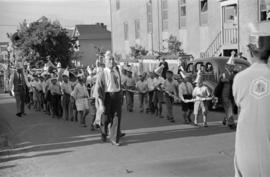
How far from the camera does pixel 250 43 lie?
3.15m

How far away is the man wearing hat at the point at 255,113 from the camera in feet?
9.78

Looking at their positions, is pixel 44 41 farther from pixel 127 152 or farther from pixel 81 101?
pixel 127 152

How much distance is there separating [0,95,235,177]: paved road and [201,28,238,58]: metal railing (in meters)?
12.8

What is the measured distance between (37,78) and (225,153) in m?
12.1

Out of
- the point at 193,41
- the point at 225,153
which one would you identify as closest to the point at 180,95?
the point at 225,153

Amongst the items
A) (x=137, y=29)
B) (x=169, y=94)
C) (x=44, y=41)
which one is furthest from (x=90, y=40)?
(x=169, y=94)

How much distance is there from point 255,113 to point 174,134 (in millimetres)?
7901

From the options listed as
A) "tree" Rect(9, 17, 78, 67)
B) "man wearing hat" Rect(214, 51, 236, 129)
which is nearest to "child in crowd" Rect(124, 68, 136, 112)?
"man wearing hat" Rect(214, 51, 236, 129)

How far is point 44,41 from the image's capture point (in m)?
37.5

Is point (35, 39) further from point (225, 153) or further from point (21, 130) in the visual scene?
point (225, 153)

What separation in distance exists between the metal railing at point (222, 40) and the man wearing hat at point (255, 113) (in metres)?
22.3

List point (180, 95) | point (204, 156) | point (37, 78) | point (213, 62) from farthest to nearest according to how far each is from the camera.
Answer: point (37, 78)
point (213, 62)
point (180, 95)
point (204, 156)

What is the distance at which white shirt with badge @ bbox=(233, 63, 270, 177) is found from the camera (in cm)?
298

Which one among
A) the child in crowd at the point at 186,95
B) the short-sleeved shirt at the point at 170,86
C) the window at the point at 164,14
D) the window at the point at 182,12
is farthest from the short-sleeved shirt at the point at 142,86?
the window at the point at 164,14
